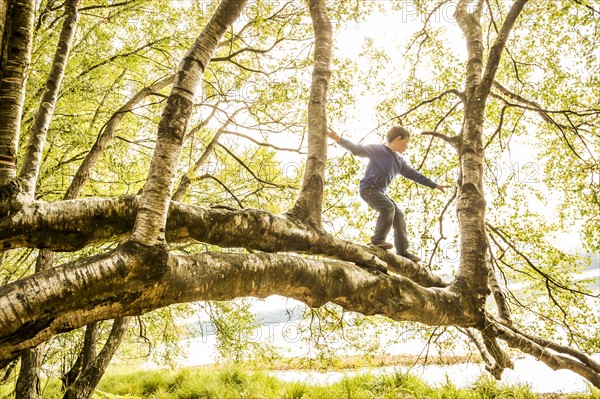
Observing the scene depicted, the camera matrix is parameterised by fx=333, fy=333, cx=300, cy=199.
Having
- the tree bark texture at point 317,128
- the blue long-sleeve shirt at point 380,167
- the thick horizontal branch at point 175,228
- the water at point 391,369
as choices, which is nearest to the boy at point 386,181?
the blue long-sleeve shirt at point 380,167

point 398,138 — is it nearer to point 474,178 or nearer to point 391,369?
point 474,178

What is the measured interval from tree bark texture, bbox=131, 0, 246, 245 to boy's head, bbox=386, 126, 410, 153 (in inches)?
117

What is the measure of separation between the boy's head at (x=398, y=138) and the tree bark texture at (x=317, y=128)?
1586 mm

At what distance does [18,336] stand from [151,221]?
0.83 m

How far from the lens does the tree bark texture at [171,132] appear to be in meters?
2.04

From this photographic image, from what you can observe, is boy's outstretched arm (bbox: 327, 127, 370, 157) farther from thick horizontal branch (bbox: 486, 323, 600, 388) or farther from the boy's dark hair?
thick horizontal branch (bbox: 486, 323, 600, 388)

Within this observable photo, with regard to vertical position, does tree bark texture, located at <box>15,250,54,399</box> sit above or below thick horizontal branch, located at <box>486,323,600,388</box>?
below

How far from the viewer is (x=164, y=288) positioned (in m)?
2.07

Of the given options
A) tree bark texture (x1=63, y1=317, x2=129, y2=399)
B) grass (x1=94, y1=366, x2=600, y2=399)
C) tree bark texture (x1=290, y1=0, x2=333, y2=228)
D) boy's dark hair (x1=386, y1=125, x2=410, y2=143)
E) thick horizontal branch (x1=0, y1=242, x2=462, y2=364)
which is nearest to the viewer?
thick horizontal branch (x1=0, y1=242, x2=462, y2=364)

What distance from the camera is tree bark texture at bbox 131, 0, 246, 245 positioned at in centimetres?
204

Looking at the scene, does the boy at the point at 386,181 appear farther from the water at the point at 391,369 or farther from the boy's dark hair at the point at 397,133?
the water at the point at 391,369

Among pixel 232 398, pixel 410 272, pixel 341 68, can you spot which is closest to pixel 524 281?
pixel 410 272

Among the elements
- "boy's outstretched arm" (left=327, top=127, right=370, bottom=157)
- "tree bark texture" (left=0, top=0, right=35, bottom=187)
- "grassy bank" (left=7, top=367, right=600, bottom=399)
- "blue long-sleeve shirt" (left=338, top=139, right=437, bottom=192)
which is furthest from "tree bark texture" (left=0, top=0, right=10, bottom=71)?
"grassy bank" (left=7, top=367, right=600, bottom=399)

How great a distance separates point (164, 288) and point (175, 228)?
0.67 meters
